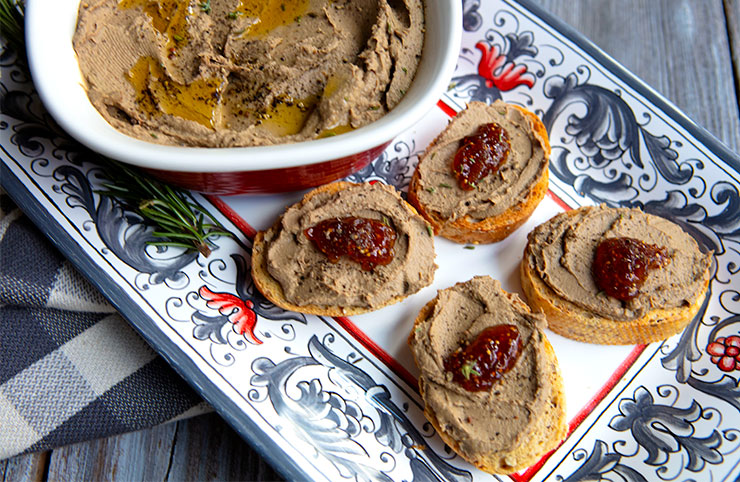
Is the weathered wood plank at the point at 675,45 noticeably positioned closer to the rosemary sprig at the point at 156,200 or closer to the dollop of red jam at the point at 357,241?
the dollop of red jam at the point at 357,241

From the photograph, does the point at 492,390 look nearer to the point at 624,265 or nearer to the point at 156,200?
the point at 624,265

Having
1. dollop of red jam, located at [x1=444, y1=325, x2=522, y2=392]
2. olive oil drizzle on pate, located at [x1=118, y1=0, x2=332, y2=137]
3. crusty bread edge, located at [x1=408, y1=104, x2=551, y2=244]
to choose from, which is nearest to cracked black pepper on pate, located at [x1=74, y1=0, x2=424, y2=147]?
olive oil drizzle on pate, located at [x1=118, y1=0, x2=332, y2=137]

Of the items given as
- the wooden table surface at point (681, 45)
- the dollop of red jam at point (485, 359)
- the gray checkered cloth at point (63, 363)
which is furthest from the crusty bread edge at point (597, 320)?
the gray checkered cloth at point (63, 363)

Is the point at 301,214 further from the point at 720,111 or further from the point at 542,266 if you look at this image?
the point at 720,111

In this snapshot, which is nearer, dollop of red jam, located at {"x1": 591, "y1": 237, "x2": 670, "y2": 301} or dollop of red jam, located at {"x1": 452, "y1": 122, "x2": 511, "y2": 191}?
dollop of red jam, located at {"x1": 591, "y1": 237, "x2": 670, "y2": 301}


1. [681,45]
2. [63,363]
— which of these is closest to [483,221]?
[63,363]

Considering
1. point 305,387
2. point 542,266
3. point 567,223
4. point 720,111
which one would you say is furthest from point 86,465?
point 720,111

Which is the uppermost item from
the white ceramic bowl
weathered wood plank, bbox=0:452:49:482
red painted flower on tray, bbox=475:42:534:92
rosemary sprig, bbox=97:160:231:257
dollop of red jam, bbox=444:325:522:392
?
red painted flower on tray, bbox=475:42:534:92

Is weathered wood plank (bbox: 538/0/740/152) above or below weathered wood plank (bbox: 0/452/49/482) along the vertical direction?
above

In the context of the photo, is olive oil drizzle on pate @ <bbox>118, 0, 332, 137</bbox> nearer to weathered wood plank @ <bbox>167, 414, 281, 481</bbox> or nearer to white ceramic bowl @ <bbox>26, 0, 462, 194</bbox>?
white ceramic bowl @ <bbox>26, 0, 462, 194</bbox>
